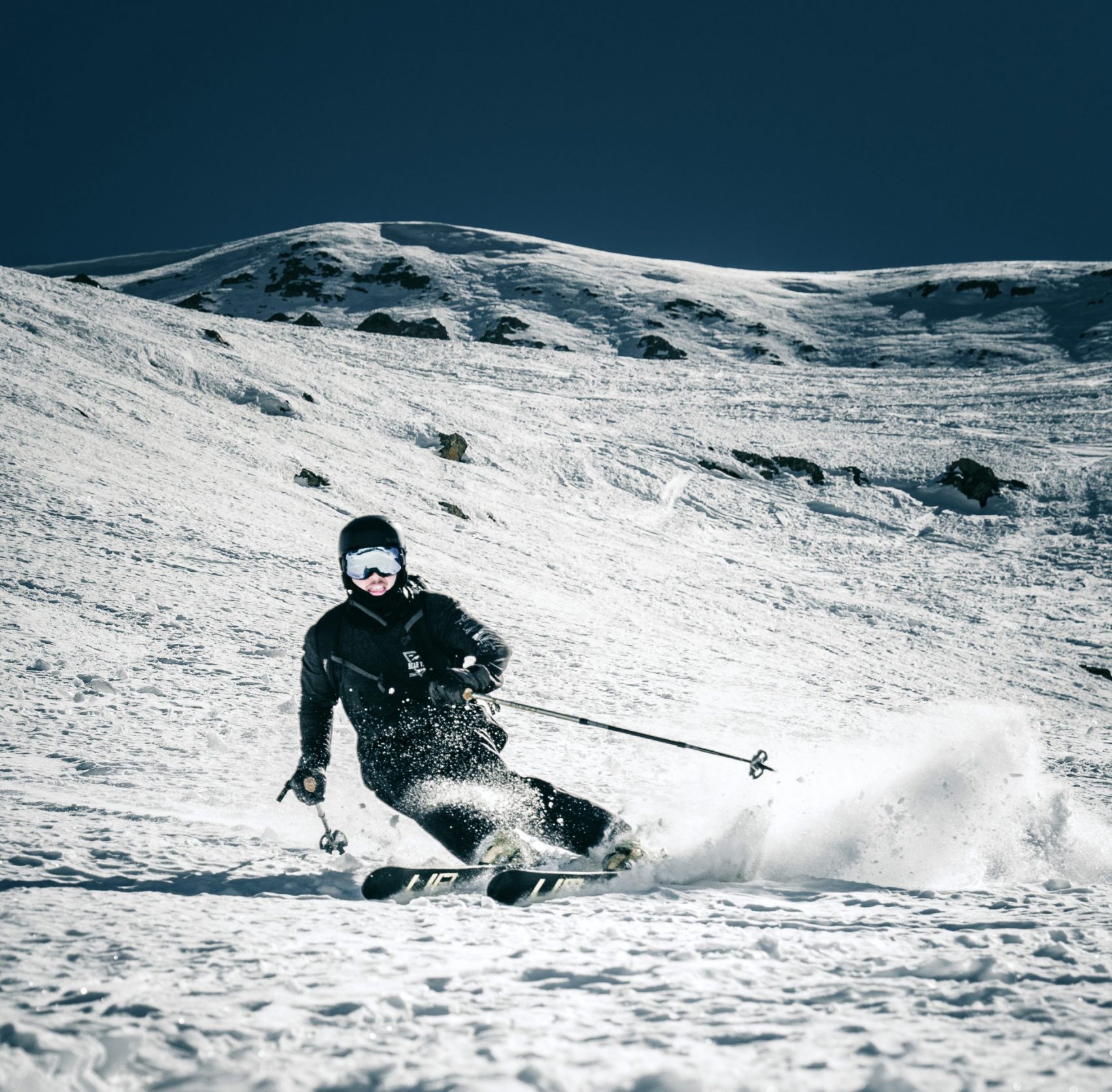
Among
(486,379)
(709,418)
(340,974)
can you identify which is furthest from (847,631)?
(486,379)

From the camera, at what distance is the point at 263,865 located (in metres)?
3.45

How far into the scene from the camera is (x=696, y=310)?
62594mm

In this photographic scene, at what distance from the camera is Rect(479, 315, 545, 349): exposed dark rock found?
52175mm

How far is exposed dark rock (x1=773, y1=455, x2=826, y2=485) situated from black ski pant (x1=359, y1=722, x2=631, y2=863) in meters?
20.1

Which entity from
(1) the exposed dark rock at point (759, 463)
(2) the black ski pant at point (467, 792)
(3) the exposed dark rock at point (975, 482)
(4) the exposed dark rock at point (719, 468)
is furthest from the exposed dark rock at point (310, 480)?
(3) the exposed dark rock at point (975, 482)

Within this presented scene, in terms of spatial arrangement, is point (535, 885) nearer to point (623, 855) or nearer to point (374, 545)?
point (623, 855)

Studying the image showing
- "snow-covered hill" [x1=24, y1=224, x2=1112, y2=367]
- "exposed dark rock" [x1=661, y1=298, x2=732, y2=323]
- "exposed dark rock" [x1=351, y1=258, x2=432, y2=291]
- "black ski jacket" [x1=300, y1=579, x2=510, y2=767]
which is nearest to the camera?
"black ski jacket" [x1=300, y1=579, x2=510, y2=767]

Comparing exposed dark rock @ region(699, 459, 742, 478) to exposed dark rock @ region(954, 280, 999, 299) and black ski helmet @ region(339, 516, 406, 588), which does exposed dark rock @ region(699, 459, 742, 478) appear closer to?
black ski helmet @ region(339, 516, 406, 588)

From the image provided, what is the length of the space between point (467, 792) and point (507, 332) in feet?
173

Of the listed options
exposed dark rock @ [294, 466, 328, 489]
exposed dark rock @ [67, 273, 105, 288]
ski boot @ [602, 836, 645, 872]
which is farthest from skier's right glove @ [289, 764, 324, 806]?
exposed dark rock @ [67, 273, 105, 288]

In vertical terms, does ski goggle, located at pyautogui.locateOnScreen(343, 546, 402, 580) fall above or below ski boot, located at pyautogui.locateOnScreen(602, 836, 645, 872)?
above

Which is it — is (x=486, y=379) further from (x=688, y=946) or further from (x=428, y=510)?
(x=688, y=946)

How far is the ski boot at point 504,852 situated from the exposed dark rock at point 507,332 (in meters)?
49.6

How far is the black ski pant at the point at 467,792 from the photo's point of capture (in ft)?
12.1
